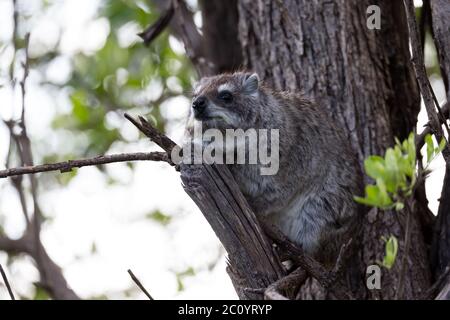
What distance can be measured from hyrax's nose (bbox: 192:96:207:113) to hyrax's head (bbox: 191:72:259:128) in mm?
21

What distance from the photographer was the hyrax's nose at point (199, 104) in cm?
547

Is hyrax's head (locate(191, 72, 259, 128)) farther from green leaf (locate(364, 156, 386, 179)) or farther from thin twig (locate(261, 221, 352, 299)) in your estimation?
green leaf (locate(364, 156, 386, 179))

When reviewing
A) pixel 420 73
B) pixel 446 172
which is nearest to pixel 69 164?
pixel 420 73

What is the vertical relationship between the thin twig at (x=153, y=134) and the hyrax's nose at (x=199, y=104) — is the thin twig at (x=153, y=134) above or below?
below

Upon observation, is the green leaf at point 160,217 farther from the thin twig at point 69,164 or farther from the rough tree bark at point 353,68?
the thin twig at point 69,164

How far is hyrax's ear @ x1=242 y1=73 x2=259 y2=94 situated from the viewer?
19.3 feet

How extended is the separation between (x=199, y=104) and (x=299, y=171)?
0.91m

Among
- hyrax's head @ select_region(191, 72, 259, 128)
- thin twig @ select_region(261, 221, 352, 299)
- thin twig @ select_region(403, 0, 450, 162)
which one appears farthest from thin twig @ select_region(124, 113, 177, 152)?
thin twig @ select_region(403, 0, 450, 162)

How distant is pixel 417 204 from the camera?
19.4ft

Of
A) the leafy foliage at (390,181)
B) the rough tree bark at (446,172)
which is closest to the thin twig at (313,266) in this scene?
the rough tree bark at (446,172)

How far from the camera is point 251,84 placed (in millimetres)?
5902
